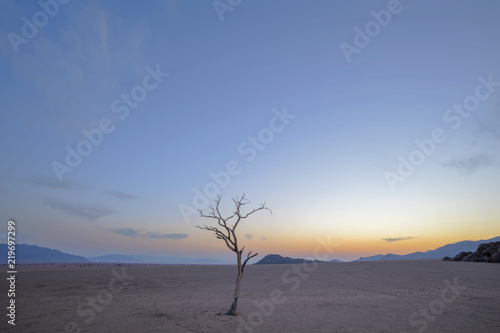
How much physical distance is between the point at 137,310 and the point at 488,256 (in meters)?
47.6

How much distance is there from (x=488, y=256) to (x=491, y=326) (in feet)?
125

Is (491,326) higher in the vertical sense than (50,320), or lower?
lower

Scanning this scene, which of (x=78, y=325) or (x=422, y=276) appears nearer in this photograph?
(x=78, y=325)

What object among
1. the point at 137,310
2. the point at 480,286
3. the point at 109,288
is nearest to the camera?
the point at 137,310

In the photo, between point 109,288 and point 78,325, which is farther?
point 109,288

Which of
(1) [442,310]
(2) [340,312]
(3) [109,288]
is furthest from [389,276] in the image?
(3) [109,288]

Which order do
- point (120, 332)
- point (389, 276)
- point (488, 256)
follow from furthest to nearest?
point (488, 256), point (389, 276), point (120, 332)

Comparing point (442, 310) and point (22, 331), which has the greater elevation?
point (22, 331)

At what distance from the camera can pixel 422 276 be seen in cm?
3231

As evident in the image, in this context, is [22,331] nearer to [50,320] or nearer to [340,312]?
[50,320]

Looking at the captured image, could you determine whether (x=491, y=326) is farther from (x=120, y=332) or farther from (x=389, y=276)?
(x=389, y=276)

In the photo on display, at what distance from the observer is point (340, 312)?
1638 centimetres

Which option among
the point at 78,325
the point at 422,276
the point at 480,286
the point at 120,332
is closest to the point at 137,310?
the point at 78,325

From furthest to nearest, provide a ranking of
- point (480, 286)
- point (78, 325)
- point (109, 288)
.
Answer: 1. point (109, 288)
2. point (480, 286)
3. point (78, 325)
